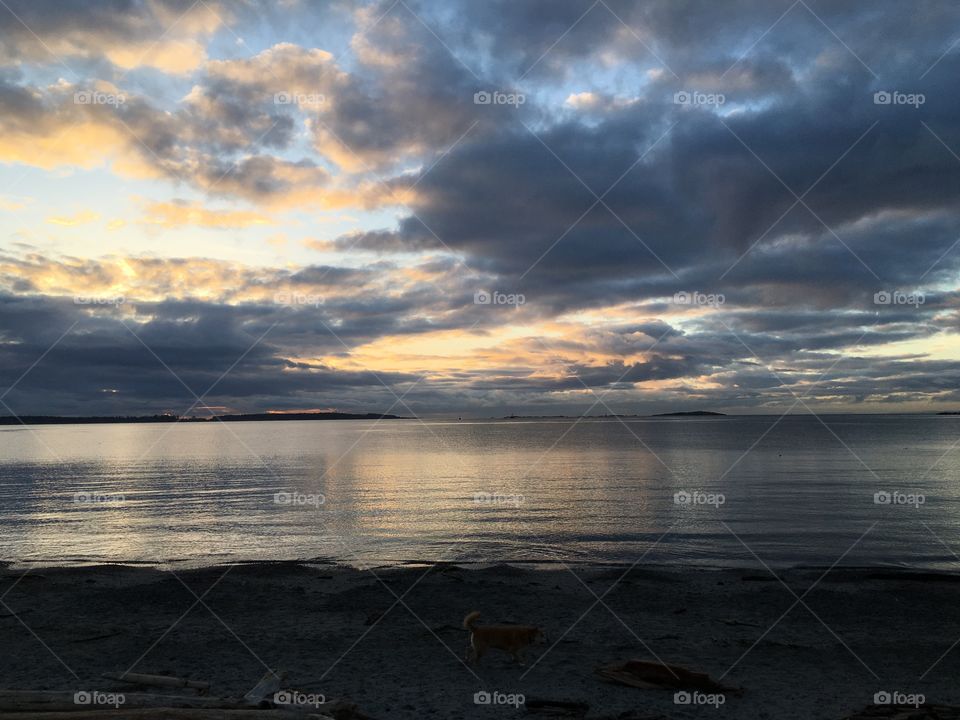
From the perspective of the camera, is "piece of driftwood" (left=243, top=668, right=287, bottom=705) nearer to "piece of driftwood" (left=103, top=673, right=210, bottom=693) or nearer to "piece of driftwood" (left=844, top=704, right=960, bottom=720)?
"piece of driftwood" (left=103, top=673, right=210, bottom=693)

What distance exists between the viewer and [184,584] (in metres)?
21.1

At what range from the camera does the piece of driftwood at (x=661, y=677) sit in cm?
1180

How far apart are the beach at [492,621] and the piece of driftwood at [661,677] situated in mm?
173

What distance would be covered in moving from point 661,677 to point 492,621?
6.19 metres

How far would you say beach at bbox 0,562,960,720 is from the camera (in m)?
11.8

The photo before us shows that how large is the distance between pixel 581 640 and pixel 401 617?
5.12m

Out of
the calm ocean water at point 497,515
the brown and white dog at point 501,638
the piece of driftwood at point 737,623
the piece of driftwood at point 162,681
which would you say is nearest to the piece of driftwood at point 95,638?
the piece of driftwood at point 162,681

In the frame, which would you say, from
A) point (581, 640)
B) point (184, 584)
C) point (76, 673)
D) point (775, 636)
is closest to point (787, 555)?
point (775, 636)

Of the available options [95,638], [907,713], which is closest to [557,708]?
[907,713]

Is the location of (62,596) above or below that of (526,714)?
above

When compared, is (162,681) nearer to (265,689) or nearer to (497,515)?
(265,689)

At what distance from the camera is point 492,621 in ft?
56.5

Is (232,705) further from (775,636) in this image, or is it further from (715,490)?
(715,490)

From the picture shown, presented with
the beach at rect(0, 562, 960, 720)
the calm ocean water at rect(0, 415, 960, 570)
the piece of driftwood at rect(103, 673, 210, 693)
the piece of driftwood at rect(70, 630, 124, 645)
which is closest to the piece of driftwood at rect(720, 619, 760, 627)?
the beach at rect(0, 562, 960, 720)
